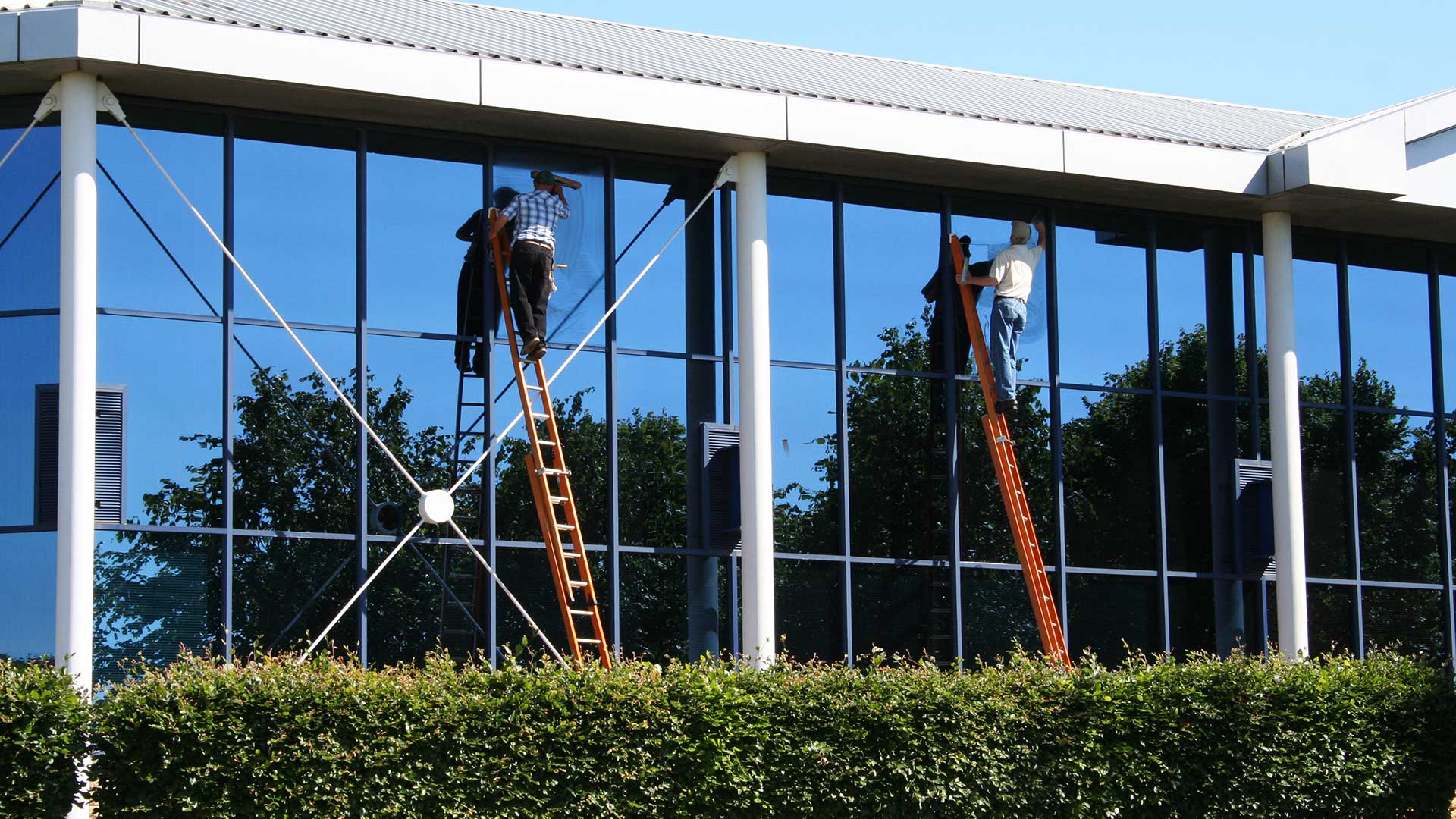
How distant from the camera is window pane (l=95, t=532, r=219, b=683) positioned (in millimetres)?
15688

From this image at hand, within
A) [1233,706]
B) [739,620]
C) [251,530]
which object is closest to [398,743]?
[251,530]

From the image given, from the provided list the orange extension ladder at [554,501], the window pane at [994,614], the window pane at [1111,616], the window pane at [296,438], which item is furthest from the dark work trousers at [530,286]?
the window pane at [1111,616]

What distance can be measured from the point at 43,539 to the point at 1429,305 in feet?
51.4

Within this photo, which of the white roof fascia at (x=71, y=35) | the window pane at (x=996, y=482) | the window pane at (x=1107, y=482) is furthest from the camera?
the window pane at (x=1107, y=482)

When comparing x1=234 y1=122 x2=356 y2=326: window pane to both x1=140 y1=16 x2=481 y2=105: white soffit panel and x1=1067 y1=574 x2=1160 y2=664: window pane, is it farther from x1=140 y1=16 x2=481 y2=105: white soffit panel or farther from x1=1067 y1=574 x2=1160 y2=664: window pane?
x1=1067 y1=574 x2=1160 y2=664: window pane

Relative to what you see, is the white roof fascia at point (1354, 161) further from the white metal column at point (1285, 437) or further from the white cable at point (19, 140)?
the white cable at point (19, 140)

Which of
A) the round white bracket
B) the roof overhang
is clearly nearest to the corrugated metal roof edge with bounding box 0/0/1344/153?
the roof overhang

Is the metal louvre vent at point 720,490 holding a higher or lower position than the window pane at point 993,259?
lower

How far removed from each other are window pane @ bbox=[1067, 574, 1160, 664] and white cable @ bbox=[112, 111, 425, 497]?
22.9 ft

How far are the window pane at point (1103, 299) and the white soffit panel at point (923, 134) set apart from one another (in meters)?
1.34

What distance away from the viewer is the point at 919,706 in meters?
14.7

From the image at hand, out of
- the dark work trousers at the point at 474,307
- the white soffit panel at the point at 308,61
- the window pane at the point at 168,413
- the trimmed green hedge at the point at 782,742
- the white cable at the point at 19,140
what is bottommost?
the trimmed green hedge at the point at 782,742

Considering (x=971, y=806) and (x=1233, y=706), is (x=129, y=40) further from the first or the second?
(x=1233, y=706)

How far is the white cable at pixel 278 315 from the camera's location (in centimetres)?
1638
